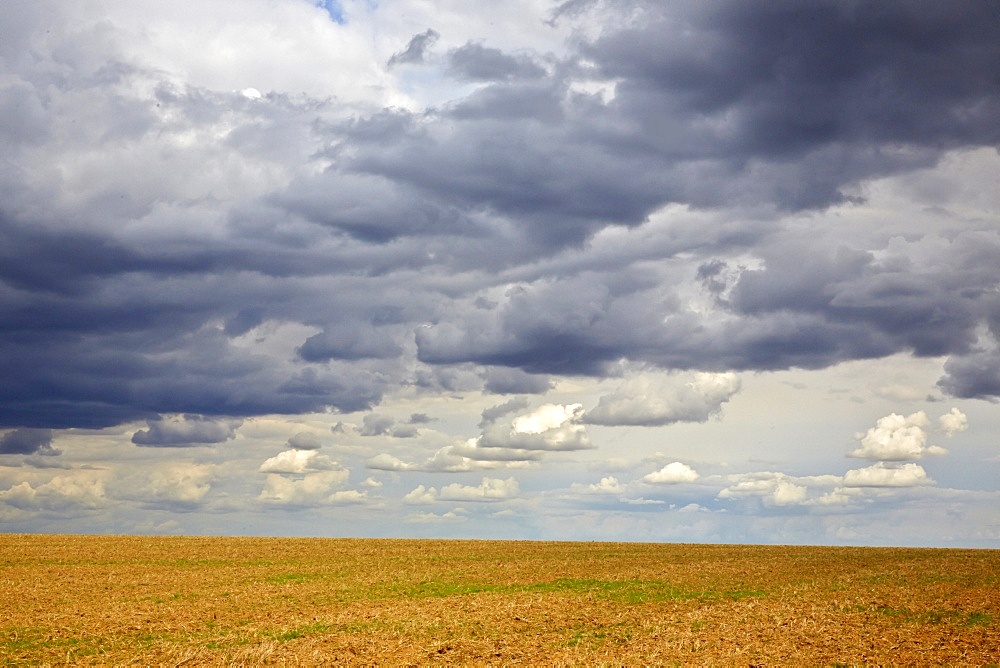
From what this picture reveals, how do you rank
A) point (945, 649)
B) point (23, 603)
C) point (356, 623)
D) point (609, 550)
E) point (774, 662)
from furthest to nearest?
point (609, 550) → point (23, 603) → point (356, 623) → point (945, 649) → point (774, 662)

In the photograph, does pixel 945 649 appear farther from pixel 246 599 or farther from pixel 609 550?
pixel 609 550

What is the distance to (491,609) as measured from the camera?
33.9 meters

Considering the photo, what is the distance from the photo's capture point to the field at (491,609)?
25812 millimetres

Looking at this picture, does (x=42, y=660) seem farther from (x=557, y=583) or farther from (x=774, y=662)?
(x=557, y=583)

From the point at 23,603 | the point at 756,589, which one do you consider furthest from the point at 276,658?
the point at 756,589

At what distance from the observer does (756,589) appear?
43000 mm

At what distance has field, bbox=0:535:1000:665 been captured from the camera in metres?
25.8

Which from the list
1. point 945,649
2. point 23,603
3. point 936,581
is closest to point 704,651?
point 945,649

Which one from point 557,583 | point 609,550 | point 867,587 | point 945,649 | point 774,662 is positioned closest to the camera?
point 774,662

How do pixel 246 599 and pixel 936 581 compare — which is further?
pixel 936 581

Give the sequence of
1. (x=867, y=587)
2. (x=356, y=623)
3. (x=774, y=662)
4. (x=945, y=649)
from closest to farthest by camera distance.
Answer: (x=774, y=662)
(x=945, y=649)
(x=356, y=623)
(x=867, y=587)

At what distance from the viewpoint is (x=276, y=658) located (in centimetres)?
2505

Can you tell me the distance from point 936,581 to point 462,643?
1225 inches

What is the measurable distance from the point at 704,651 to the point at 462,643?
24.5 feet
